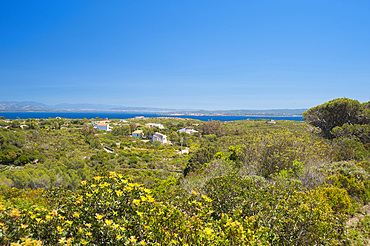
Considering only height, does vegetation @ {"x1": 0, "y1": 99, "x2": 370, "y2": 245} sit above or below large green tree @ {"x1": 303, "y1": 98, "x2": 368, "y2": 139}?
below

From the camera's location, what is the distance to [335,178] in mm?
5773

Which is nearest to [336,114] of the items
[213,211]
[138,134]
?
[213,211]

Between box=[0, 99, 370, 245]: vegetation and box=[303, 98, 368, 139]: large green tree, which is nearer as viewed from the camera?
box=[0, 99, 370, 245]: vegetation

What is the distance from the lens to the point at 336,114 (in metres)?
14.4

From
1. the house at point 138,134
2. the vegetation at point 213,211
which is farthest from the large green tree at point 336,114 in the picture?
the house at point 138,134

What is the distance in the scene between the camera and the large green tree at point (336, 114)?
525 inches

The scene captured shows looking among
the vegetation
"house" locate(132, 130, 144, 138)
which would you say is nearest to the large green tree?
the vegetation

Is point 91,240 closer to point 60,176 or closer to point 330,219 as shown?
point 330,219

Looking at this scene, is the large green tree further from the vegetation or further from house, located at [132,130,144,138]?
house, located at [132,130,144,138]

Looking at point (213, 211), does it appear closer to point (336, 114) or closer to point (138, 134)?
point (336, 114)

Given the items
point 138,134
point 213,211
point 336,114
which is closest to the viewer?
point 213,211

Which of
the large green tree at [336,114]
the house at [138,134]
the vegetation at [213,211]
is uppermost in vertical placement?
the large green tree at [336,114]

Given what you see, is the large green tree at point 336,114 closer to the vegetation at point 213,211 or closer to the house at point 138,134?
the vegetation at point 213,211

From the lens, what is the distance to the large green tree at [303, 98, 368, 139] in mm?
13344
